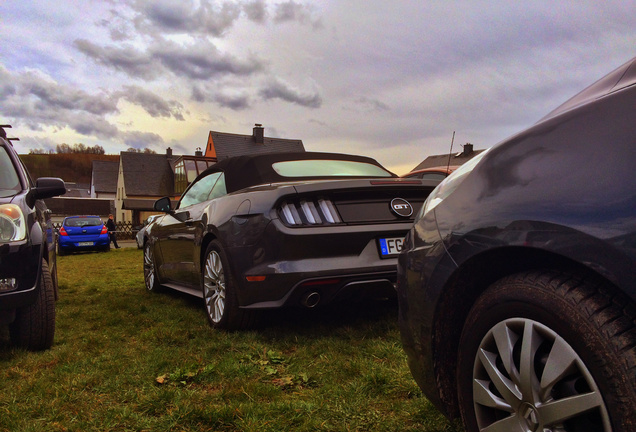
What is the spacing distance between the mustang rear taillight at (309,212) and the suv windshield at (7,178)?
6.31 ft

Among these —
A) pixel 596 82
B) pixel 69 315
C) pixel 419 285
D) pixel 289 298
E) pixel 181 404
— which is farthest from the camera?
pixel 69 315

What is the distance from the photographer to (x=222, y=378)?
9.77 ft

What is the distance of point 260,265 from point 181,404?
46.5 inches

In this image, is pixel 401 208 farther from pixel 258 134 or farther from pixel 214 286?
pixel 258 134

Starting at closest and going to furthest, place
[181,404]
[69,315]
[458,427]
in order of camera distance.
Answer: [458,427] < [181,404] < [69,315]

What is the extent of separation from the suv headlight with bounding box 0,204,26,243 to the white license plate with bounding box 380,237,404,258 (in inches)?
91.8

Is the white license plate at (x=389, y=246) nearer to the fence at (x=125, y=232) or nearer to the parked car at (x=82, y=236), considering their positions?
the parked car at (x=82, y=236)

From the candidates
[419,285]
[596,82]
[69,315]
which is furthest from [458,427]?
[69,315]

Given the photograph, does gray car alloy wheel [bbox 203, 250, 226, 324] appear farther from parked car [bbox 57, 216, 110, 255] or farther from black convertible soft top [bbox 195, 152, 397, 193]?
parked car [bbox 57, 216, 110, 255]

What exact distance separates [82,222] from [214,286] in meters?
19.2

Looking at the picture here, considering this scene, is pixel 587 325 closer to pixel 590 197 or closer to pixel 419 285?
pixel 590 197

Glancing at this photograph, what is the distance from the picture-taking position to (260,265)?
139 inches

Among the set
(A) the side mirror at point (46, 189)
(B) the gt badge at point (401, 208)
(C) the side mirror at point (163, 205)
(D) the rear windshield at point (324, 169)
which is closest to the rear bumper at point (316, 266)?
(B) the gt badge at point (401, 208)

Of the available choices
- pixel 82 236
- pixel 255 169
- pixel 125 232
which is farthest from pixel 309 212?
pixel 125 232
